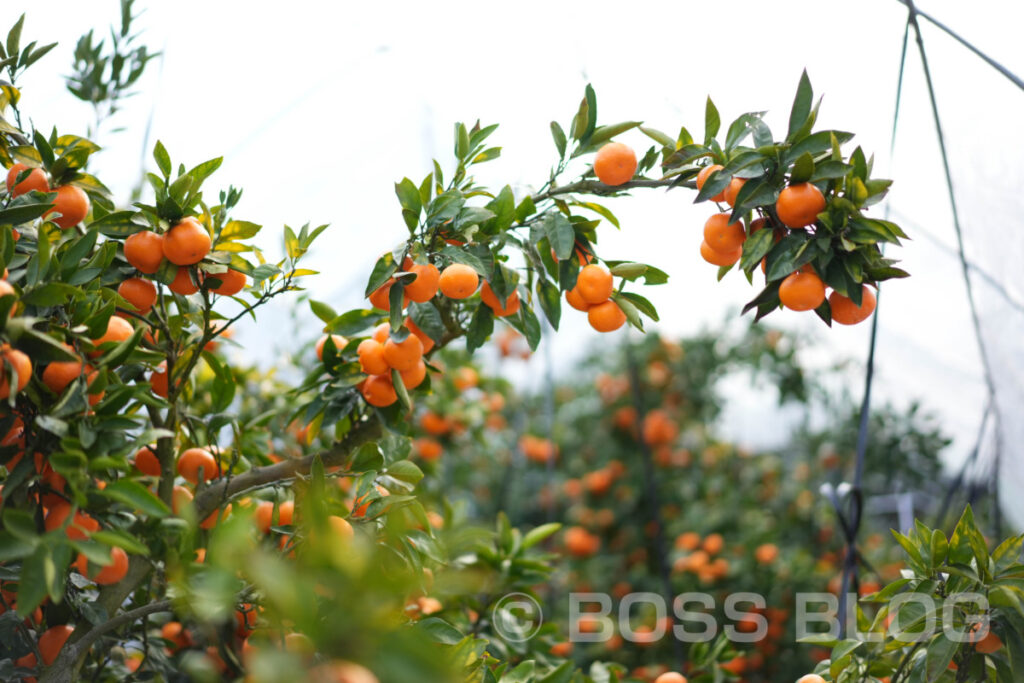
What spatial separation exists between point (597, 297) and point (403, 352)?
210 millimetres

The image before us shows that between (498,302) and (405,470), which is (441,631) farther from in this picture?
(498,302)

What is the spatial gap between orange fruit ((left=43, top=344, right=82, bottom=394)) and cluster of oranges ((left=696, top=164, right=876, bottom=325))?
1.91 feet

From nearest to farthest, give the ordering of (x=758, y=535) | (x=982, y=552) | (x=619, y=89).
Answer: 1. (x=982, y=552)
2. (x=619, y=89)
3. (x=758, y=535)

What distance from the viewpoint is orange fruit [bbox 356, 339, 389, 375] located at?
763mm

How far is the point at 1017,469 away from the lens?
1205mm

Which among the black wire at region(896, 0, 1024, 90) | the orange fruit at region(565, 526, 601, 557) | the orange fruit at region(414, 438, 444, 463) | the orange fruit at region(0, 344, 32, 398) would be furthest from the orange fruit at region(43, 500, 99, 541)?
the orange fruit at region(565, 526, 601, 557)

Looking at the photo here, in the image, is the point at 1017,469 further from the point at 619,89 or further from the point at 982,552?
the point at 619,89

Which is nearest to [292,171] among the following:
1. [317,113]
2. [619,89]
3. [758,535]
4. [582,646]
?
[317,113]

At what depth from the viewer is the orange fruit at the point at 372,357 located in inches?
30.0

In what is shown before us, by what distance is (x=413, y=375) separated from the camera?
792 millimetres

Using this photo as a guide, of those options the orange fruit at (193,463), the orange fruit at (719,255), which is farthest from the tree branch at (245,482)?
the orange fruit at (719,255)

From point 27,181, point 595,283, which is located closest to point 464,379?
point 595,283

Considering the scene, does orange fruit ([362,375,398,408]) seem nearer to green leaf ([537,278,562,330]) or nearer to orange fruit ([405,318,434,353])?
orange fruit ([405,318,434,353])

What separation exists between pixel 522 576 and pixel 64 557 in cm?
69
